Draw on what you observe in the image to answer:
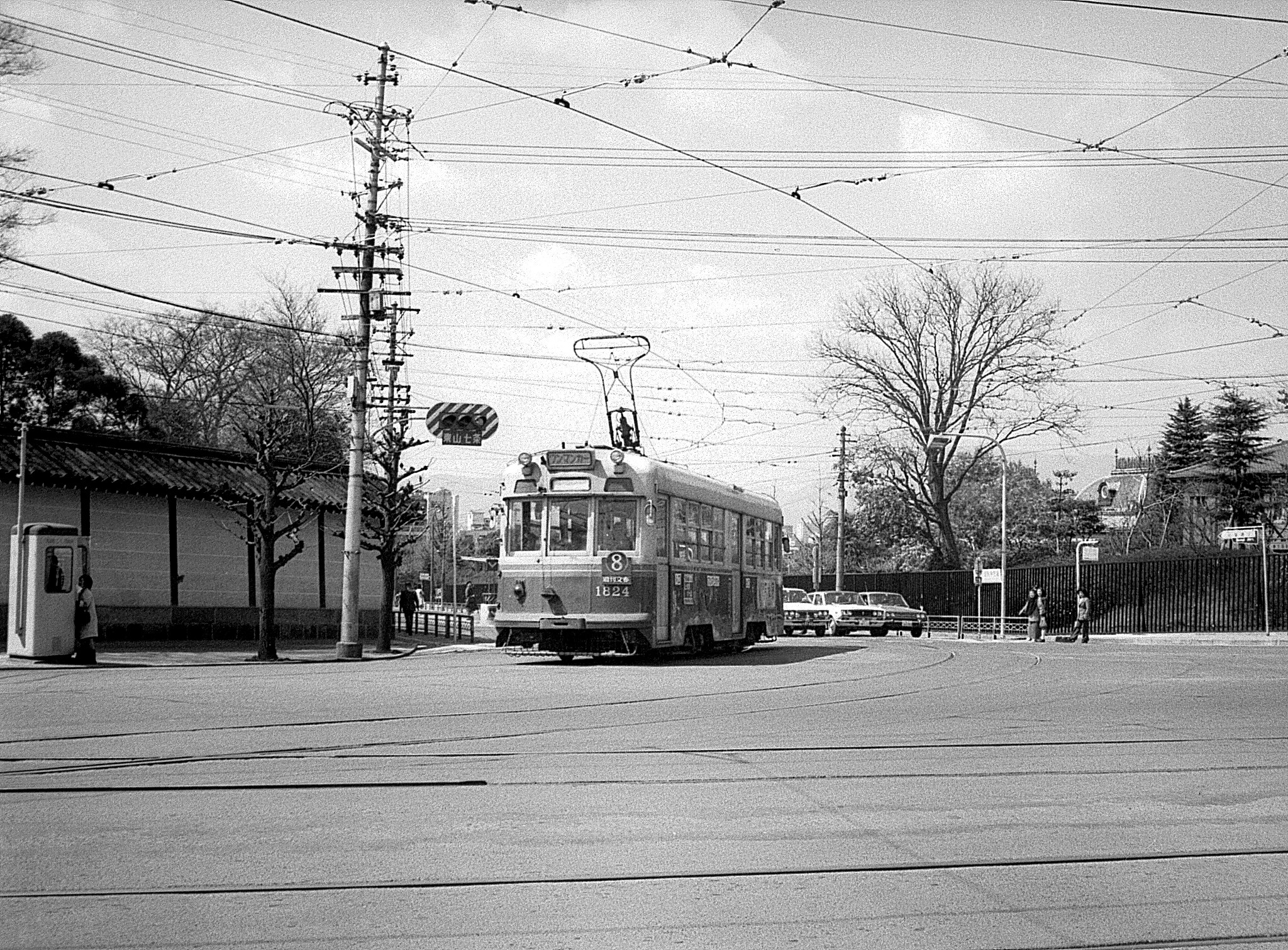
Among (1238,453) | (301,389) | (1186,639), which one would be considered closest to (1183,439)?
(1238,453)

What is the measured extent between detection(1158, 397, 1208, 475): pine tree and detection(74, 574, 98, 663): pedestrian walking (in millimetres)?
57774

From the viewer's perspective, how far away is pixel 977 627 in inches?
2045

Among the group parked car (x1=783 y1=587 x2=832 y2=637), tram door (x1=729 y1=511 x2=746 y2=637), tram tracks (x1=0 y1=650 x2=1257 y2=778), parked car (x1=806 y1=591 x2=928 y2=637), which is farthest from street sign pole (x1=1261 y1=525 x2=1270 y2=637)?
tram tracks (x1=0 y1=650 x2=1257 y2=778)

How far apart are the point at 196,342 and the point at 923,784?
5283 centimetres

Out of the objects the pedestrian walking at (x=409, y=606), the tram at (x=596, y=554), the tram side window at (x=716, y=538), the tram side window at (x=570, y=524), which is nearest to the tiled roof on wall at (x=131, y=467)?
the pedestrian walking at (x=409, y=606)

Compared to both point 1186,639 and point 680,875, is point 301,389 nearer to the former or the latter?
point 1186,639

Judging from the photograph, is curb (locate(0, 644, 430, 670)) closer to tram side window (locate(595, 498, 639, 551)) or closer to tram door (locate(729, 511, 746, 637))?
tram side window (locate(595, 498, 639, 551))

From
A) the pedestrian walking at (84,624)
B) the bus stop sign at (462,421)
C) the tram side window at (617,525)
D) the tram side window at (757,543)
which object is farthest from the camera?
the bus stop sign at (462,421)

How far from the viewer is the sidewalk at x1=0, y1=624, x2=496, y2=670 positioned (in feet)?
78.2

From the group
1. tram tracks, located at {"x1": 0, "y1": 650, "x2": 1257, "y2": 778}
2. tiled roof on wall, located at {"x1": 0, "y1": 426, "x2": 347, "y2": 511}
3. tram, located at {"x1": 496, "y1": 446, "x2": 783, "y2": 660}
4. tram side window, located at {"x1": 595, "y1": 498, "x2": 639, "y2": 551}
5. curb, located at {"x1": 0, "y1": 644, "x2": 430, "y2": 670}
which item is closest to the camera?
tram tracks, located at {"x1": 0, "y1": 650, "x2": 1257, "y2": 778}

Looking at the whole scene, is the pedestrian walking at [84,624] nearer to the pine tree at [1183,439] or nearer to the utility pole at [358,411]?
the utility pole at [358,411]

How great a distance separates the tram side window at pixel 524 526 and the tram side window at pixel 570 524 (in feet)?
0.88

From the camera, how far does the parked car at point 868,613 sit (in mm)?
47531

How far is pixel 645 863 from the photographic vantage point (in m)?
7.17
